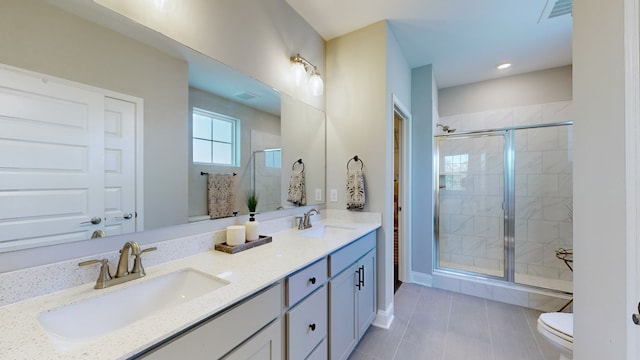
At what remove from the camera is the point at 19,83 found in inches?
30.2

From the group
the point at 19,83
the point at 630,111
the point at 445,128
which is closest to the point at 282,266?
the point at 19,83

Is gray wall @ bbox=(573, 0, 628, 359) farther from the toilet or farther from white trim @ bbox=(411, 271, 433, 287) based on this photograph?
white trim @ bbox=(411, 271, 433, 287)

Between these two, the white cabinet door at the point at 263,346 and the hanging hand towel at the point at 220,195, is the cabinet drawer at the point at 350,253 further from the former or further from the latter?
the hanging hand towel at the point at 220,195

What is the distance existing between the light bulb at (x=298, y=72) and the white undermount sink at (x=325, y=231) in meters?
1.21

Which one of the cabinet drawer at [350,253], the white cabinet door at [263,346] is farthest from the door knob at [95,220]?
the cabinet drawer at [350,253]

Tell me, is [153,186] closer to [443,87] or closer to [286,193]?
[286,193]

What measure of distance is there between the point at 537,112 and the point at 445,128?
1070 millimetres

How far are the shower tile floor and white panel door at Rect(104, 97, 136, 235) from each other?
166 centimetres

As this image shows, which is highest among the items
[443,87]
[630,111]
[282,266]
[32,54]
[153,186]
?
[443,87]

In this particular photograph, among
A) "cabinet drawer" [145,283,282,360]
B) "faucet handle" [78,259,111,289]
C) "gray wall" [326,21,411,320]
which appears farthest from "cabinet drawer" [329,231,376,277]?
"faucet handle" [78,259,111,289]

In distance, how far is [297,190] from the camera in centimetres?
205

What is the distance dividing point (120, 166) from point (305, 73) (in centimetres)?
154

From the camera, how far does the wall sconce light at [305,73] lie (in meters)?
1.95

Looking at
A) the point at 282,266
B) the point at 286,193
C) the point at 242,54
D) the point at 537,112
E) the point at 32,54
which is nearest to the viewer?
the point at 32,54
